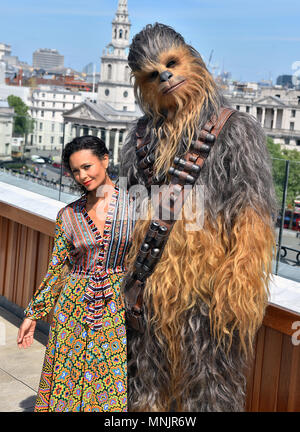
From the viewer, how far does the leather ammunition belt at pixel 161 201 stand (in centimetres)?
204

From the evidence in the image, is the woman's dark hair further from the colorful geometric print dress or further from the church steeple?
the church steeple

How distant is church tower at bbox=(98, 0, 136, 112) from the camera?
88.9m

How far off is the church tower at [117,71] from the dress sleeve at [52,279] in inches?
3351

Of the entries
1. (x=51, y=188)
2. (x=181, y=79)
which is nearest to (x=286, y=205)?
(x=181, y=79)

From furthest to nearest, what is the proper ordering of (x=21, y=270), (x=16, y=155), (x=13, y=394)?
(x=16, y=155) < (x=21, y=270) < (x=13, y=394)

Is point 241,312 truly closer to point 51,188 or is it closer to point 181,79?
point 181,79

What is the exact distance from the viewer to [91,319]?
7.20 feet

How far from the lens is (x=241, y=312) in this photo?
2.00 m

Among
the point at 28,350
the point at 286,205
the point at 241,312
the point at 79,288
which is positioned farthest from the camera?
the point at 28,350

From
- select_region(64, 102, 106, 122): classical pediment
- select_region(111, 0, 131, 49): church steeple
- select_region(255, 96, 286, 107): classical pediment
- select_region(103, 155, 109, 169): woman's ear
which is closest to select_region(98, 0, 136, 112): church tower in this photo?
select_region(111, 0, 131, 49): church steeple

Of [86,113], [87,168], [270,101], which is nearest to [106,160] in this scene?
[87,168]

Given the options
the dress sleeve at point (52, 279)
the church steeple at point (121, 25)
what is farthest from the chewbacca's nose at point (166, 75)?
the church steeple at point (121, 25)

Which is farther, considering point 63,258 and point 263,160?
point 63,258

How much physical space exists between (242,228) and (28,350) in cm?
211
